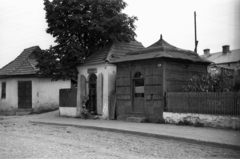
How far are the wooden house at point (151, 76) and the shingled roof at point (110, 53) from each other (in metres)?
0.87

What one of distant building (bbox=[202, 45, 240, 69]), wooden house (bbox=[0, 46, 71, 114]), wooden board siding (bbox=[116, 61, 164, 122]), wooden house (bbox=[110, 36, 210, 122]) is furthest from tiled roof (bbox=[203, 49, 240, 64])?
wooden board siding (bbox=[116, 61, 164, 122])

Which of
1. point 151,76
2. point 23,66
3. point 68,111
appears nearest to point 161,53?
point 151,76

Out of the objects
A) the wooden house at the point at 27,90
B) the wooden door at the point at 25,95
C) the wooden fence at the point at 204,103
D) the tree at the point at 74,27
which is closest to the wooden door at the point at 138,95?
the wooden fence at the point at 204,103

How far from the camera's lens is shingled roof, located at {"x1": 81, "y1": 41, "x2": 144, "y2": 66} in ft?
63.8

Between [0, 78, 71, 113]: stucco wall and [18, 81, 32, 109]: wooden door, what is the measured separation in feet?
1.04

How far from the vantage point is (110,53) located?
773 inches

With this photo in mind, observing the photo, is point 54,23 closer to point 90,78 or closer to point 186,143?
point 90,78

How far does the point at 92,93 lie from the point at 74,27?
477 cm

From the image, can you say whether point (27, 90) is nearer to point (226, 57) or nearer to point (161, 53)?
point (161, 53)

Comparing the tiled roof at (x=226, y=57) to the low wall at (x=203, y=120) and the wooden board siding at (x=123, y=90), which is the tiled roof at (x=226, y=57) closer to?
the wooden board siding at (x=123, y=90)

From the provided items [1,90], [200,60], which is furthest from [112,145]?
[1,90]

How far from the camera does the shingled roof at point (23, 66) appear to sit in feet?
88.5

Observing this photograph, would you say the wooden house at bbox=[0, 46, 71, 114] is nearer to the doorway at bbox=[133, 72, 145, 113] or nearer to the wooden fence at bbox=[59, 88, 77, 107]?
the wooden fence at bbox=[59, 88, 77, 107]

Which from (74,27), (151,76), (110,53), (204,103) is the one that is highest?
(74,27)
